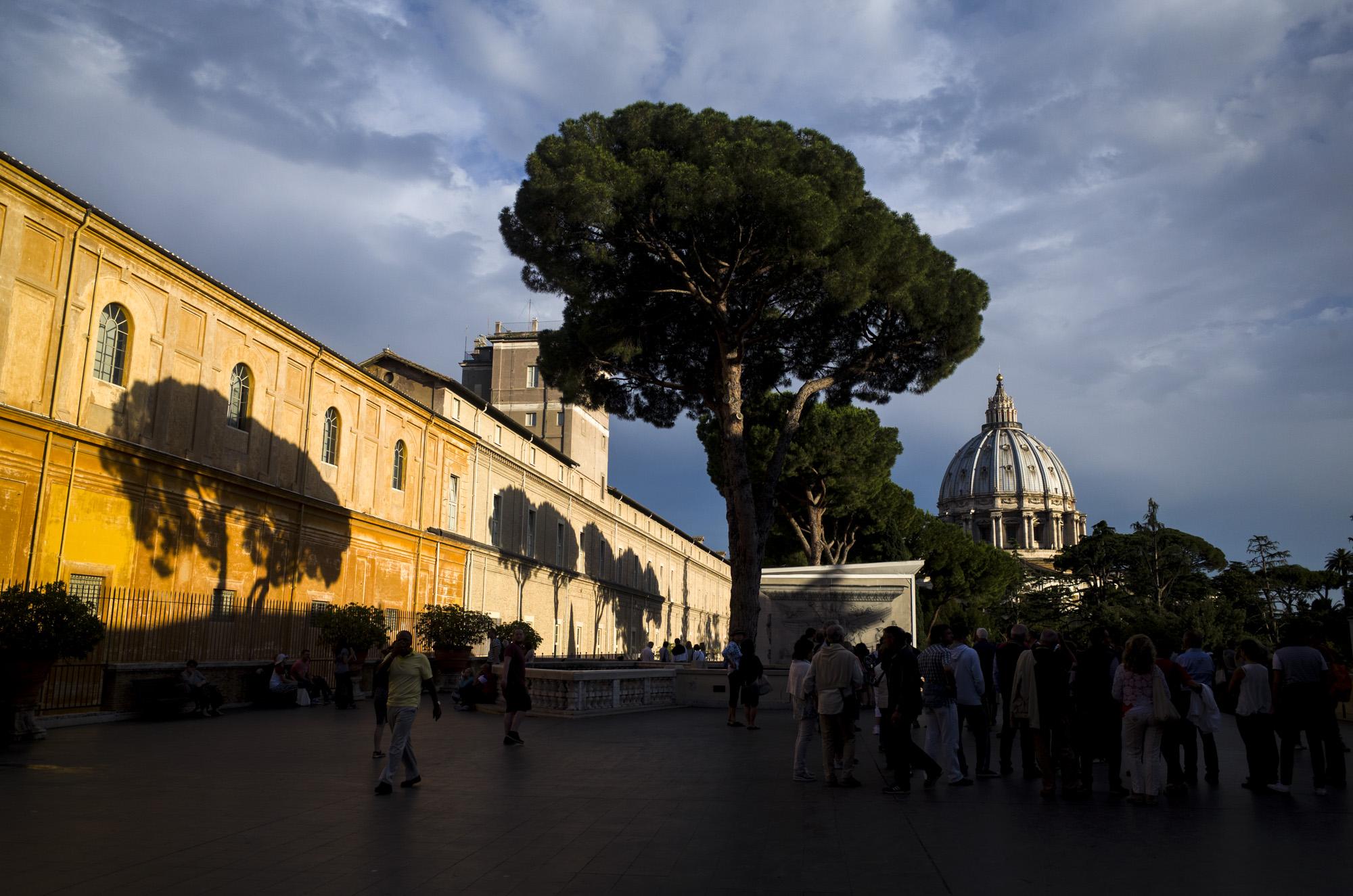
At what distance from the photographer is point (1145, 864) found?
20.6 ft

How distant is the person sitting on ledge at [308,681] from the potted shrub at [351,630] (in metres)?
0.72

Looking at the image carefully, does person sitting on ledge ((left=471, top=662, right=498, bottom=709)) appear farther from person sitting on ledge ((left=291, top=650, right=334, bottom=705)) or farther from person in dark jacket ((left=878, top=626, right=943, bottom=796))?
person in dark jacket ((left=878, top=626, right=943, bottom=796))

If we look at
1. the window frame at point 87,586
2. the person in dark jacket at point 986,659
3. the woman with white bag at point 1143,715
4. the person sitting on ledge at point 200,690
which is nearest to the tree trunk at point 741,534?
the person in dark jacket at point 986,659

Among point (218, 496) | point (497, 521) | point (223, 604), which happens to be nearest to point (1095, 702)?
point (223, 604)

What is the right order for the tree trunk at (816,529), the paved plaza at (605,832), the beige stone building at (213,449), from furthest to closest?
the tree trunk at (816,529), the beige stone building at (213,449), the paved plaza at (605,832)

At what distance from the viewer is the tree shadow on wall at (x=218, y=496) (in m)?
19.2

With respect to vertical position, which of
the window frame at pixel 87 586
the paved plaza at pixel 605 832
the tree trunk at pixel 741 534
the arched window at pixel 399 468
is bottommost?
the paved plaza at pixel 605 832

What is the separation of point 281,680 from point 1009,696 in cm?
1530

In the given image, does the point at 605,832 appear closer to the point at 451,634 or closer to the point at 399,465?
the point at 451,634

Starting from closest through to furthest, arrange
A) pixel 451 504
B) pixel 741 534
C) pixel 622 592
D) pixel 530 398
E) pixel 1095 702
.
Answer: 1. pixel 1095 702
2. pixel 741 534
3. pixel 451 504
4. pixel 622 592
5. pixel 530 398

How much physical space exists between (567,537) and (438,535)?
509 inches

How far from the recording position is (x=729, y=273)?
22.3m

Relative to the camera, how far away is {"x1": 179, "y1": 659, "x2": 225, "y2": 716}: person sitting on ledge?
A: 1784 centimetres

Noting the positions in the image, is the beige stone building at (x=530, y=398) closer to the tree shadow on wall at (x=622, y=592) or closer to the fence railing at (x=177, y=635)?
the tree shadow on wall at (x=622, y=592)
